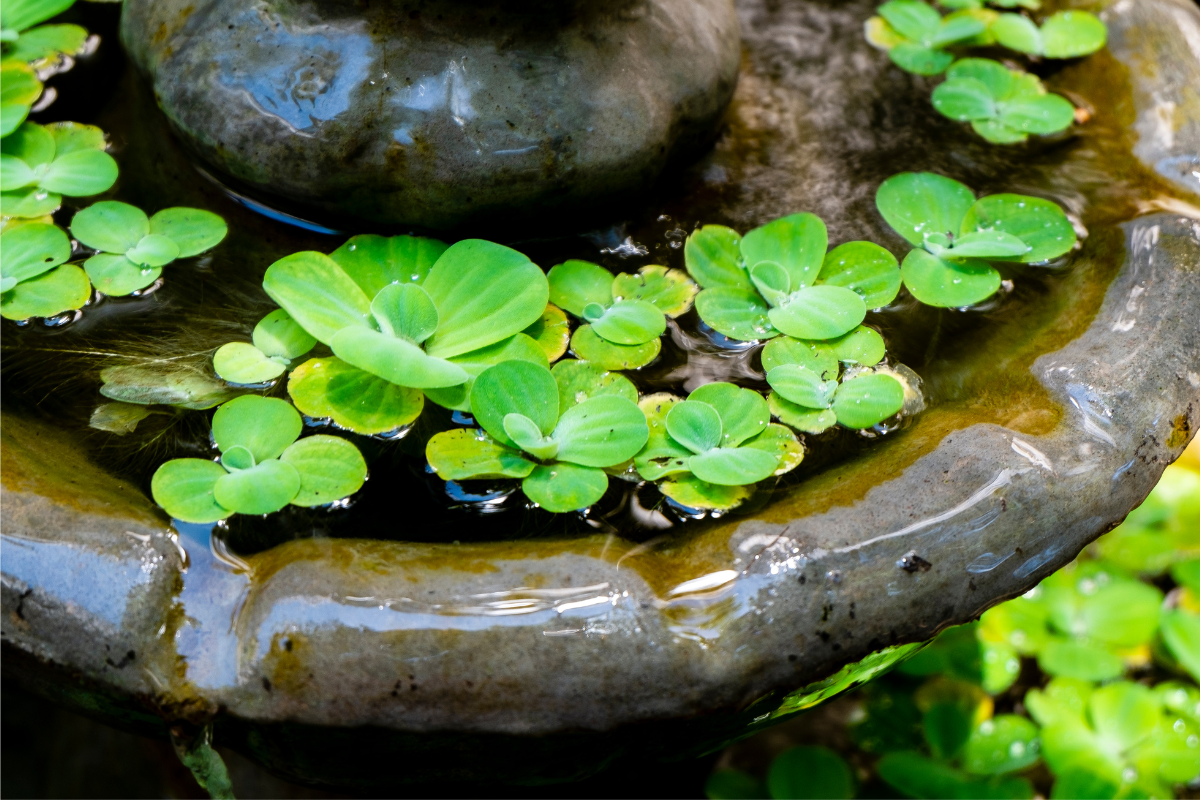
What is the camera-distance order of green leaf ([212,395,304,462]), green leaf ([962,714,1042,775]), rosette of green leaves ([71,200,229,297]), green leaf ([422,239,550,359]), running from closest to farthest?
green leaf ([212,395,304,462]) < green leaf ([422,239,550,359]) < rosette of green leaves ([71,200,229,297]) < green leaf ([962,714,1042,775])

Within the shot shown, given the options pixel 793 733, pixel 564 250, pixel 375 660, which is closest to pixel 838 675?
pixel 375 660

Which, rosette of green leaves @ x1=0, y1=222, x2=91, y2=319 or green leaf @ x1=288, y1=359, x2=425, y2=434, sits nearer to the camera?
green leaf @ x1=288, y1=359, x2=425, y2=434

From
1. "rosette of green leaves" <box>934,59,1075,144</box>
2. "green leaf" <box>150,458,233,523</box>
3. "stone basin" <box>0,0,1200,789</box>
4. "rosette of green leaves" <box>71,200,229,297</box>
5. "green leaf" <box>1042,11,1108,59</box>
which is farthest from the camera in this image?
"green leaf" <box>1042,11,1108,59</box>

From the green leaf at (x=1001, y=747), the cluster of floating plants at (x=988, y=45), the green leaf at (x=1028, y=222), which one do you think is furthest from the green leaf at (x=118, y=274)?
the green leaf at (x=1001, y=747)

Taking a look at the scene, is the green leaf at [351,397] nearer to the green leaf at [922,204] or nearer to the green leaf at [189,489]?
the green leaf at [189,489]

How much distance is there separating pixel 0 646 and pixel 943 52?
170cm

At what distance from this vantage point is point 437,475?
116 centimetres

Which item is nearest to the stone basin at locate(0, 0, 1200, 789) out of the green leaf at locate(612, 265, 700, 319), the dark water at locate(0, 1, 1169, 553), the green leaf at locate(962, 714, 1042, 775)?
the dark water at locate(0, 1, 1169, 553)

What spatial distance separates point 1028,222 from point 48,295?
1384mm

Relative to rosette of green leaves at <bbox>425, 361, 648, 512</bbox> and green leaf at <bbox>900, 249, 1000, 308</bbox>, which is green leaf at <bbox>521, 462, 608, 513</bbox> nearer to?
rosette of green leaves at <bbox>425, 361, 648, 512</bbox>

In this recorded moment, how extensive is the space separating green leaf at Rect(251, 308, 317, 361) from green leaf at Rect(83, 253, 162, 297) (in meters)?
0.21

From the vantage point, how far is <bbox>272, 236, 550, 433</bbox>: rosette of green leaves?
1.17 metres

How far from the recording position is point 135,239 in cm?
140

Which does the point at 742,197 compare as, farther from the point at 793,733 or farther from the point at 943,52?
the point at 793,733
